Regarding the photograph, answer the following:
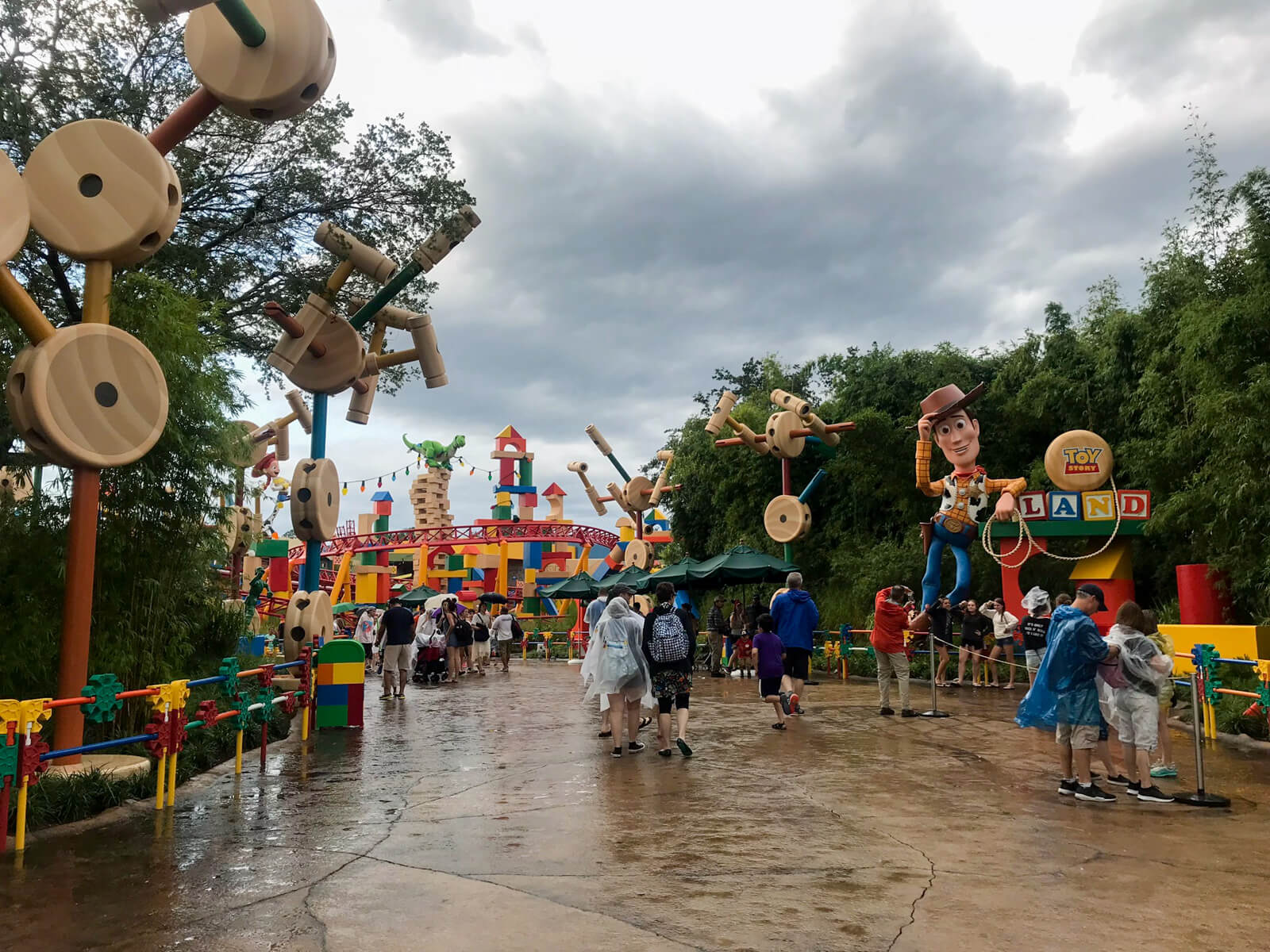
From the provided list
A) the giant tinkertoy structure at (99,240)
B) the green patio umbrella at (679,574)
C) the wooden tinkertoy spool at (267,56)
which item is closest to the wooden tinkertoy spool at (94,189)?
the giant tinkertoy structure at (99,240)

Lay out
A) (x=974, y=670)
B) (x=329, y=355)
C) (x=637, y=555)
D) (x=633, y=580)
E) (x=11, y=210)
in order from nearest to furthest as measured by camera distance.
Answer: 1. (x=11, y=210)
2. (x=329, y=355)
3. (x=974, y=670)
4. (x=633, y=580)
5. (x=637, y=555)

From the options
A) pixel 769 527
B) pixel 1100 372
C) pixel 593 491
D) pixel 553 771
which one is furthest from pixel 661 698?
pixel 593 491

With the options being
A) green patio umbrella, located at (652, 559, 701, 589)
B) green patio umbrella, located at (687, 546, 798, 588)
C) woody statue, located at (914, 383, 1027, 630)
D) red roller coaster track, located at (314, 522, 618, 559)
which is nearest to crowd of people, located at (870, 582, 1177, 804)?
woody statue, located at (914, 383, 1027, 630)

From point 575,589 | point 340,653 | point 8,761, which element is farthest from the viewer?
point 575,589

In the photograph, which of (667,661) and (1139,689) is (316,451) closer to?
(667,661)

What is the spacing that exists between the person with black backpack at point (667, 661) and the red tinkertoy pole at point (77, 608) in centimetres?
456

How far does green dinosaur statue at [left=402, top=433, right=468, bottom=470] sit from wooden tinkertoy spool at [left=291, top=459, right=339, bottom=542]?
125ft

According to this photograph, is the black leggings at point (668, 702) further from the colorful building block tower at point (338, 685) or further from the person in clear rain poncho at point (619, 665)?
the colorful building block tower at point (338, 685)

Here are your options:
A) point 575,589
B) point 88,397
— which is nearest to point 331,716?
point 88,397

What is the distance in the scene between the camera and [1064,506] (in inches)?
671

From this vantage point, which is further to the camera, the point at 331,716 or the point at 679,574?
the point at 679,574

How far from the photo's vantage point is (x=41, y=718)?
18.8 ft

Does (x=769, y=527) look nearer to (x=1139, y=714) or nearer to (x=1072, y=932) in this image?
(x=1139, y=714)

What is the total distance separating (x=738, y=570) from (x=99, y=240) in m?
12.7
